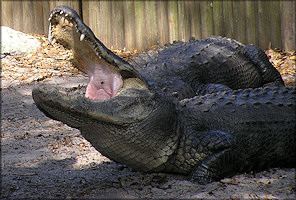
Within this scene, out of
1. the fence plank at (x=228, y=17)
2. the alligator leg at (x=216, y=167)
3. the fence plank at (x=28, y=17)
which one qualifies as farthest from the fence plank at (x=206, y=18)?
the alligator leg at (x=216, y=167)

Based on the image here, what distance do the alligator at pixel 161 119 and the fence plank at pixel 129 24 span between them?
4363 millimetres

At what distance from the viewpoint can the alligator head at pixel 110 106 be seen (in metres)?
2.63

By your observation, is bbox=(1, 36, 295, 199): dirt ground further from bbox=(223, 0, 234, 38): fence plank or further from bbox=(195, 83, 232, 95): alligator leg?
bbox=(223, 0, 234, 38): fence plank

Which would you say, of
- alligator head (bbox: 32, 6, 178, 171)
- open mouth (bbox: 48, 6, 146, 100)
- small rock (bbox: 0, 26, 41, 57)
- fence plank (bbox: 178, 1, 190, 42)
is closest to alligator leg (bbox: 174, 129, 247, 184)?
alligator head (bbox: 32, 6, 178, 171)

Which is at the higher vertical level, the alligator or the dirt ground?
the alligator

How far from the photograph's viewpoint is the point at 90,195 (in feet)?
8.93

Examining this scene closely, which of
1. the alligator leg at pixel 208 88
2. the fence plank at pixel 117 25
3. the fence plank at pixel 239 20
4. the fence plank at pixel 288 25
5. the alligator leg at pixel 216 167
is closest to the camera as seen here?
the alligator leg at pixel 216 167

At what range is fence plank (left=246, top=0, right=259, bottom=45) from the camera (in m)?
7.13

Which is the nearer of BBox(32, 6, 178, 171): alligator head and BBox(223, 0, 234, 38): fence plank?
BBox(32, 6, 178, 171): alligator head

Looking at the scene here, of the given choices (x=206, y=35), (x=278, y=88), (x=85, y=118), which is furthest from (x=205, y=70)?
(x=85, y=118)

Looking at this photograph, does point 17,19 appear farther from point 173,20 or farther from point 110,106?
point 110,106

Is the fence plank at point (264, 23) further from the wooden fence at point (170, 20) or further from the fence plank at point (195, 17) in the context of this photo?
the fence plank at point (195, 17)

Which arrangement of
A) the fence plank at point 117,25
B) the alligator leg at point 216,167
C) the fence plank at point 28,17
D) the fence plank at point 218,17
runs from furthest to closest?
1. the fence plank at point 28,17
2. the fence plank at point 117,25
3. the fence plank at point 218,17
4. the alligator leg at point 216,167

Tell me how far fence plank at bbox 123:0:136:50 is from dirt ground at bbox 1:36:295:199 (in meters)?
3.04
